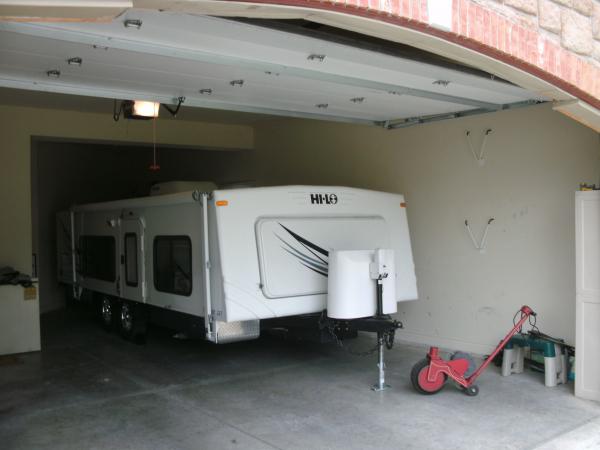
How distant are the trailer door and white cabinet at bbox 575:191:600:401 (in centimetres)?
546

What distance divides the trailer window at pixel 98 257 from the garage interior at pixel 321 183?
3.28 feet

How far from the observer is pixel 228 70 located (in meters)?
5.69

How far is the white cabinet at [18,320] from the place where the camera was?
28.9 ft

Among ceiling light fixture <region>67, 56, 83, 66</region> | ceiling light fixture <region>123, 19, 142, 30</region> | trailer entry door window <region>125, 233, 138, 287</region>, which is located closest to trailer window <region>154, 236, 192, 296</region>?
trailer entry door window <region>125, 233, 138, 287</region>

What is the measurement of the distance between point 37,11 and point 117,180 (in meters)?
12.7

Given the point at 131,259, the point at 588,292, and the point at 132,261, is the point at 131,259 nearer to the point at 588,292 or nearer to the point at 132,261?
the point at 132,261

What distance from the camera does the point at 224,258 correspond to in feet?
22.4

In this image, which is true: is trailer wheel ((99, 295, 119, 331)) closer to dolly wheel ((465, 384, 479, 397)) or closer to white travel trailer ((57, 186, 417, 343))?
white travel trailer ((57, 186, 417, 343))

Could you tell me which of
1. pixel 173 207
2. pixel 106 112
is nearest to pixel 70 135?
pixel 106 112

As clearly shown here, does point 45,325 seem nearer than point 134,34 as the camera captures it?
No

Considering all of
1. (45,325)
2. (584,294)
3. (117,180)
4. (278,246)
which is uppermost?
(117,180)

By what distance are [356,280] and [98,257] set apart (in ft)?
18.1

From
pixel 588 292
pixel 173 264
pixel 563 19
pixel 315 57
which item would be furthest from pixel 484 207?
pixel 173 264

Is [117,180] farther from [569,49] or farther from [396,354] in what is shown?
[569,49]
